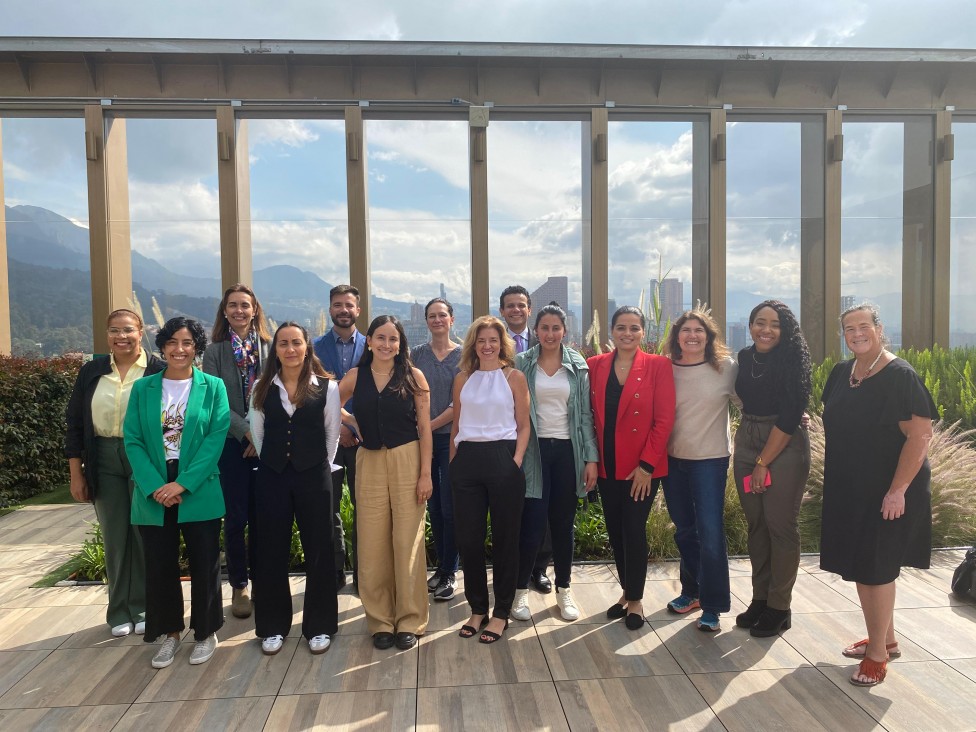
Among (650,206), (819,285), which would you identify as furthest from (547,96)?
(819,285)

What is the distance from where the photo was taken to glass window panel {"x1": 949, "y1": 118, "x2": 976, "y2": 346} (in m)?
9.92

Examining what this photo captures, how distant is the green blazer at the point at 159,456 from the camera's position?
3225 millimetres

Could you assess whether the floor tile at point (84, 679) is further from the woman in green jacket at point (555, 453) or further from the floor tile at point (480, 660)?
the woman in green jacket at point (555, 453)

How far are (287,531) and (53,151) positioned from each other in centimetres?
891

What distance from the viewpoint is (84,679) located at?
3148 millimetres

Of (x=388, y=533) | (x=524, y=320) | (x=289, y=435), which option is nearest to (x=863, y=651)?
(x=388, y=533)

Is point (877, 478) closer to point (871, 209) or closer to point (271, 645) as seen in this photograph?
point (271, 645)

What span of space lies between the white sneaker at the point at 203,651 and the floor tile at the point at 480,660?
1.17m

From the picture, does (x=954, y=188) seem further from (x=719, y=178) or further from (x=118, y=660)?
(x=118, y=660)

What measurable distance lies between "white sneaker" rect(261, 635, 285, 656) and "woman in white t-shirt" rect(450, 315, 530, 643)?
104 cm

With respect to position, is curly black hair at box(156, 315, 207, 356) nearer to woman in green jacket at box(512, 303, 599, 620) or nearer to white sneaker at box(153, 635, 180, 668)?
white sneaker at box(153, 635, 180, 668)

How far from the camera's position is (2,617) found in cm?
389

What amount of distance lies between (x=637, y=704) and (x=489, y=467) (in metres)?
1.39

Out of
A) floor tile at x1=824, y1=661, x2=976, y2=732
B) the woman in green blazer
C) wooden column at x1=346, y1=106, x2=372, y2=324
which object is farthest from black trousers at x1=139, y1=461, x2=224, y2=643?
wooden column at x1=346, y1=106, x2=372, y2=324
